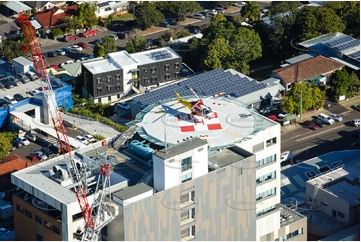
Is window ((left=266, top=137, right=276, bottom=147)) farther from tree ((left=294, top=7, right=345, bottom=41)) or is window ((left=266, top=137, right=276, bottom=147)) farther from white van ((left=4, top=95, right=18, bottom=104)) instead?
tree ((left=294, top=7, right=345, bottom=41))

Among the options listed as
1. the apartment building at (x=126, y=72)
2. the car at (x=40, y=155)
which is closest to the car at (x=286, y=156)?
the apartment building at (x=126, y=72)

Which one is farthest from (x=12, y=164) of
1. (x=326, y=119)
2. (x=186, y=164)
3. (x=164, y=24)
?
(x=164, y=24)

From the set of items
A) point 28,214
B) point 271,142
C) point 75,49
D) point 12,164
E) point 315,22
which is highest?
point 271,142

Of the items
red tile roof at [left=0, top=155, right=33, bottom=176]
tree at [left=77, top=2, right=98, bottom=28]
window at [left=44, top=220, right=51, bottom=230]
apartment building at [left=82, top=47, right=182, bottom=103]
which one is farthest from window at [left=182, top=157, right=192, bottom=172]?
tree at [left=77, top=2, right=98, bottom=28]

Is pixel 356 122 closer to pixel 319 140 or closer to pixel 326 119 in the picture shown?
pixel 326 119

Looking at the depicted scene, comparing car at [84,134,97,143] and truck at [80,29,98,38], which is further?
truck at [80,29,98,38]
